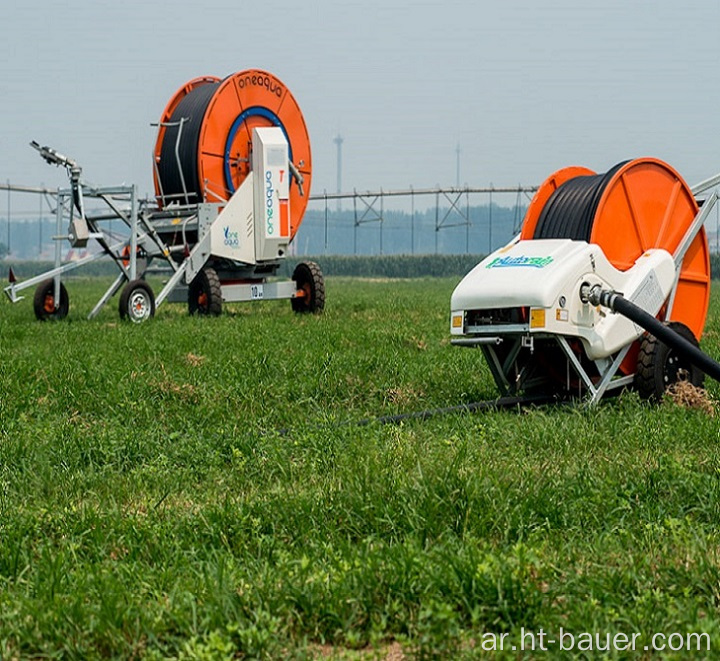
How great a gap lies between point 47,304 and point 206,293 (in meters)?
2.26

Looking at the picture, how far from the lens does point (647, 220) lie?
827 centimetres

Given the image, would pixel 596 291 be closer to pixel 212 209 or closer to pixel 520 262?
pixel 520 262

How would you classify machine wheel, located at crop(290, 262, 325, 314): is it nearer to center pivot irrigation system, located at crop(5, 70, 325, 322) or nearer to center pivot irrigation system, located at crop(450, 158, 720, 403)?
center pivot irrigation system, located at crop(5, 70, 325, 322)

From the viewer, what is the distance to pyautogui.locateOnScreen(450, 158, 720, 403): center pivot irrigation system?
7309 millimetres

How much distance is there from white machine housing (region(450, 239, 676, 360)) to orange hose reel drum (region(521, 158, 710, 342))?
0.77 ft

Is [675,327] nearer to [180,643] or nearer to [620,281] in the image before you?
[620,281]

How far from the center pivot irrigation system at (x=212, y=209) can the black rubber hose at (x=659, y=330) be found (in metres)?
9.50

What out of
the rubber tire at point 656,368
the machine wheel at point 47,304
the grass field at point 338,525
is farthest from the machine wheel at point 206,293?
the rubber tire at point 656,368

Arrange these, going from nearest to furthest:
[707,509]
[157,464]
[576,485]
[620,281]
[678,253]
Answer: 1. [707,509]
2. [576,485]
3. [157,464]
4. [620,281]
5. [678,253]

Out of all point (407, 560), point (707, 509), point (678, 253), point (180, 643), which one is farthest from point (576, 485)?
point (678, 253)

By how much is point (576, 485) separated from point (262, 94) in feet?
44.2

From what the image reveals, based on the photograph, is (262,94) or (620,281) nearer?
(620,281)

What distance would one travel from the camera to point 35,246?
6476 inches

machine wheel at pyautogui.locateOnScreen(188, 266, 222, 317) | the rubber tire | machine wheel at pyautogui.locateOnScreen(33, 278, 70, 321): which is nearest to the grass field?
the rubber tire
